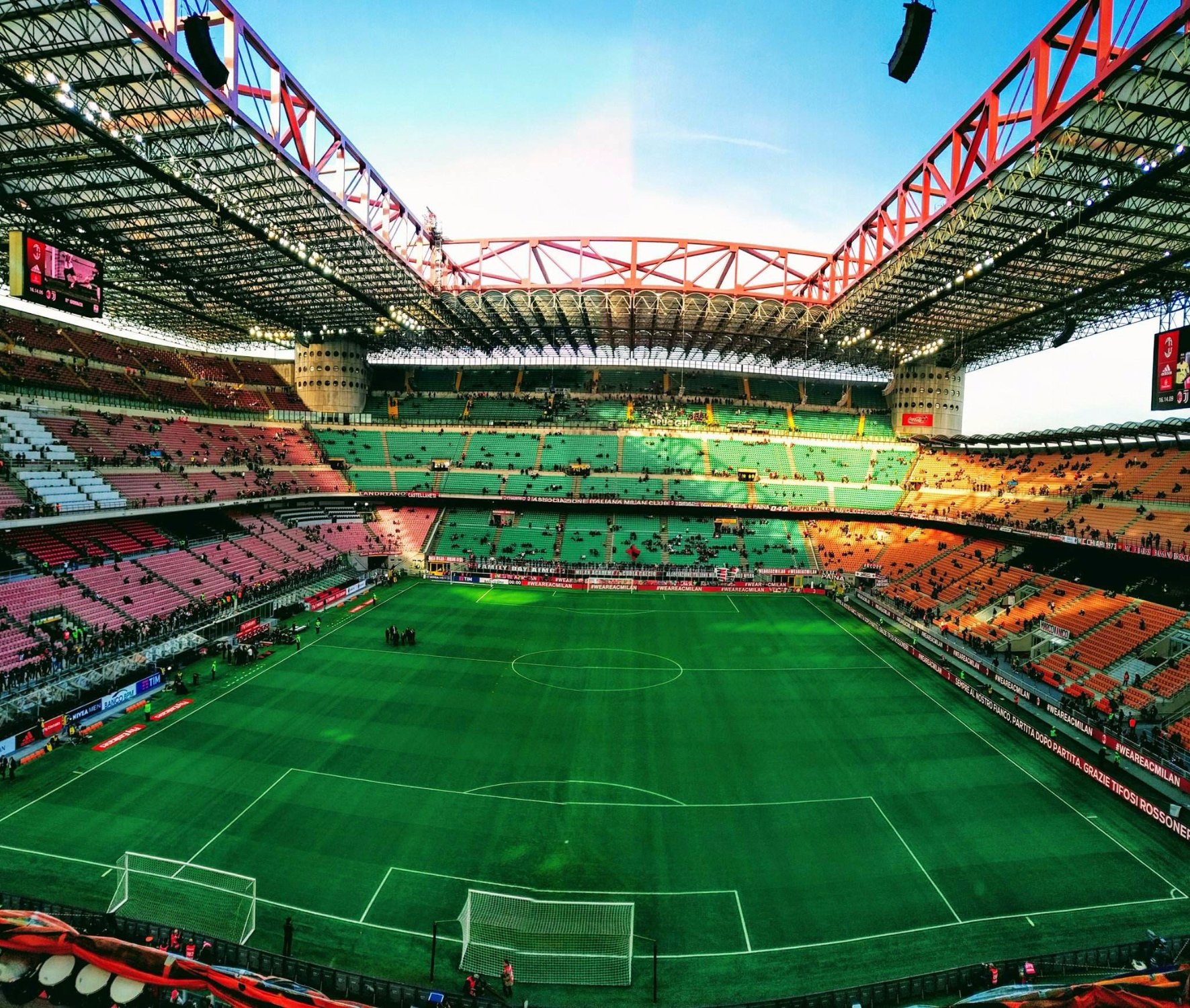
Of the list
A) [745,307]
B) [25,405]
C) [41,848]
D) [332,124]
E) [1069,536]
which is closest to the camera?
[41,848]

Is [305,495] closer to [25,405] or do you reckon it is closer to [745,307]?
[25,405]

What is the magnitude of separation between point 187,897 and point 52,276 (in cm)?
2028

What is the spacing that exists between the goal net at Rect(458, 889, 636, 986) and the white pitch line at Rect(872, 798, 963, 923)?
678cm

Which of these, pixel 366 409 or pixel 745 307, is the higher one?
pixel 745 307

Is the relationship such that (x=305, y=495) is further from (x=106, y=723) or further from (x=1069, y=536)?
Result: (x=1069, y=536)

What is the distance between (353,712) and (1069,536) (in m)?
36.9

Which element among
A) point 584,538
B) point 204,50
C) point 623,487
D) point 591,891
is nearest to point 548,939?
point 591,891

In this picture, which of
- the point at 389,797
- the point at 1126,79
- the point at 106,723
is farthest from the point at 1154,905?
the point at 106,723

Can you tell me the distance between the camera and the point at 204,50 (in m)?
15.0

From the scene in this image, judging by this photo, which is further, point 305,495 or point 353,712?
point 305,495

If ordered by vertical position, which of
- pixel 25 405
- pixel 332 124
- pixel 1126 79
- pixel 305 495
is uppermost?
pixel 332 124

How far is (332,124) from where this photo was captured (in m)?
29.1

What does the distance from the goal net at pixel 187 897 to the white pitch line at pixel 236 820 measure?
0.06m

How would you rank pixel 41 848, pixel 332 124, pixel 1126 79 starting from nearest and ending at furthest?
pixel 41 848 → pixel 1126 79 → pixel 332 124
